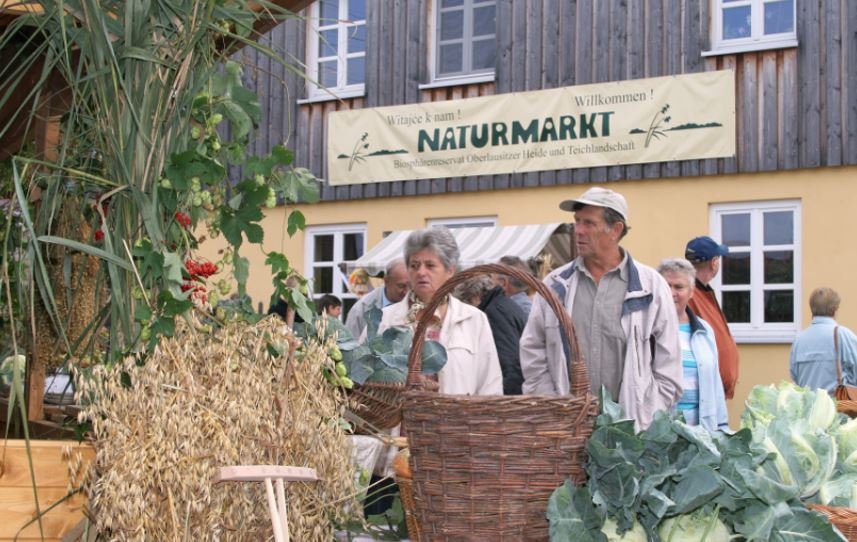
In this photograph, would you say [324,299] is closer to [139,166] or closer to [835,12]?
[835,12]

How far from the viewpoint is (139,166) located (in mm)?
2564

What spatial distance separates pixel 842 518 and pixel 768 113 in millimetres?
9023

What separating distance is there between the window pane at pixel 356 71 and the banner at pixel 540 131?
1.57ft

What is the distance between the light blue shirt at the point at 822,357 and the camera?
6789 mm

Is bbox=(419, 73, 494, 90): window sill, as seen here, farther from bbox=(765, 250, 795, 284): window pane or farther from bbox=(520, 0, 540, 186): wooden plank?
bbox=(765, 250, 795, 284): window pane

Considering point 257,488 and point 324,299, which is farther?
point 324,299

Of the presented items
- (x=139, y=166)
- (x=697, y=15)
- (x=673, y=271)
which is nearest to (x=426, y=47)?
(x=697, y=15)

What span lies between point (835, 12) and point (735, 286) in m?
2.58

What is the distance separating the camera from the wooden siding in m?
10.5

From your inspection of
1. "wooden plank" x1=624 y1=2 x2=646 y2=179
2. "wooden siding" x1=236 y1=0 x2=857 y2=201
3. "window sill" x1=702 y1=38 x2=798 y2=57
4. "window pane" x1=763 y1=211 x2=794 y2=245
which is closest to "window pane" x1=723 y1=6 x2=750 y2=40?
"window sill" x1=702 y1=38 x2=798 y2=57

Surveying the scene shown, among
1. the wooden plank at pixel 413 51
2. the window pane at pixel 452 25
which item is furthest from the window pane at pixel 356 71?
the window pane at pixel 452 25

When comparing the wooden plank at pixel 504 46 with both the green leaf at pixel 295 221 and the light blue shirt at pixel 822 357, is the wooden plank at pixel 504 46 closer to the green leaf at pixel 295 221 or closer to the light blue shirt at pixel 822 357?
the light blue shirt at pixel 822 357

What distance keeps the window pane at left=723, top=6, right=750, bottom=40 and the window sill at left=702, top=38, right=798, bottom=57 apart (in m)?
0.11

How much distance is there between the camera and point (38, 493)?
2557 millimetres
